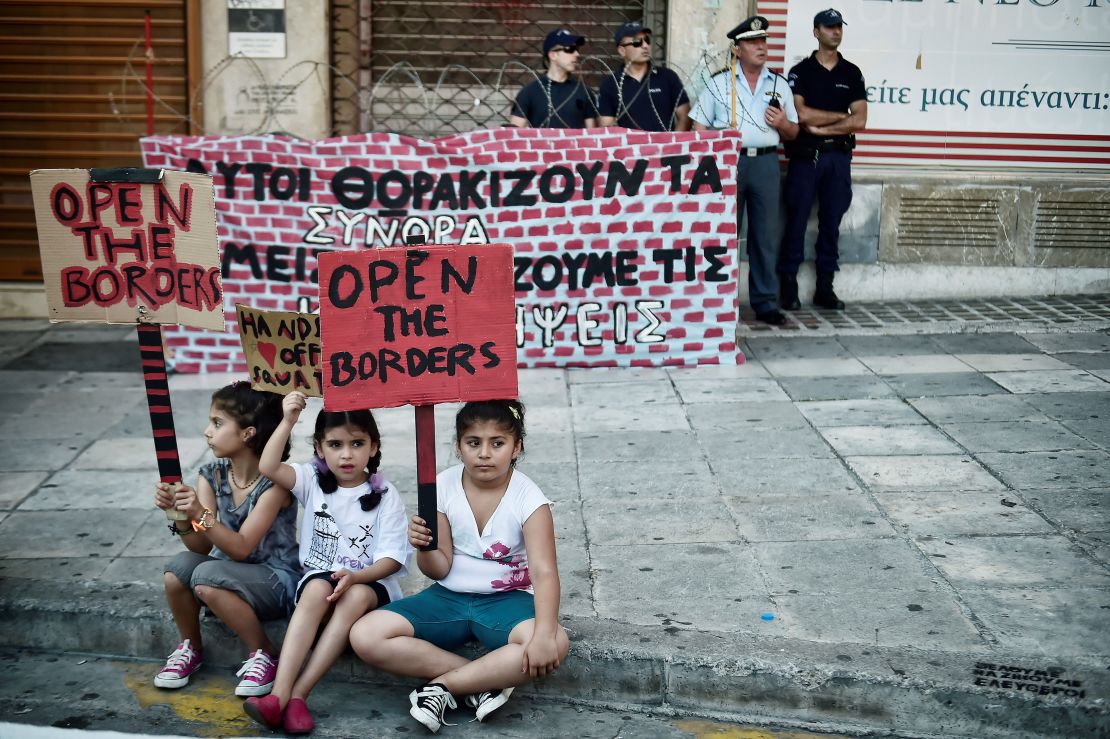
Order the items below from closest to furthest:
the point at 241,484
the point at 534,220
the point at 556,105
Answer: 1. the point at 241,484
2. the point at 534,220
3. the point at 556,105

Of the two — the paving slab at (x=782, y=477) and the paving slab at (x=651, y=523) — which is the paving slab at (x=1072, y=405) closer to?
the paving slab at (x=782, y=477)

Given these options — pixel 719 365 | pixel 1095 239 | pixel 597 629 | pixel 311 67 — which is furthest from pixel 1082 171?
pixel 597 629

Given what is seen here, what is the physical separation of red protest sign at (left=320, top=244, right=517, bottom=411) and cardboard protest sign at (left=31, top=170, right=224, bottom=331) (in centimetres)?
59

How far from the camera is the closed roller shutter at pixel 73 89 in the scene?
371 inches

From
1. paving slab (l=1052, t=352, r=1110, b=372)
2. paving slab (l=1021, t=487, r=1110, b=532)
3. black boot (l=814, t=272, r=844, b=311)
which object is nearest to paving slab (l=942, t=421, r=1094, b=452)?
paving slab (l=1021, t=487, r=1110, b=532)

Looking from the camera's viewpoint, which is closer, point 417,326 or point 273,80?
point 417,326

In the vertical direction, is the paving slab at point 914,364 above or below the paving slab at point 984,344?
below

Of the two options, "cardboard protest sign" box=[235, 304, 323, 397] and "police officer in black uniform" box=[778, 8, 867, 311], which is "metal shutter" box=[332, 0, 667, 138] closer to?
"police officer in black uniform" box=[778, 8, 867, 311]

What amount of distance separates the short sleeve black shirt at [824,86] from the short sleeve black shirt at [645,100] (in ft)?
3.34

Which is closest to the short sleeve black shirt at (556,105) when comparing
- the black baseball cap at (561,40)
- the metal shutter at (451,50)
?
the black baseball cap at (561,40)

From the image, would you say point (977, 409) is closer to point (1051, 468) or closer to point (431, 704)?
point (1051, 468)

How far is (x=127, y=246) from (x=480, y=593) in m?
1.71

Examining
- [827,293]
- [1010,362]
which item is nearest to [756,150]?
[827,293]

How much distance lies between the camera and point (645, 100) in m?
8.55
